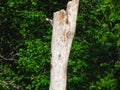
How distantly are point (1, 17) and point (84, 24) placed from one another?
2.63m

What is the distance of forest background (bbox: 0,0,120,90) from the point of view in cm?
1189

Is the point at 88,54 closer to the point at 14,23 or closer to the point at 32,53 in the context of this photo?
the point at 32,53

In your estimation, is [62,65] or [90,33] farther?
[90,33]

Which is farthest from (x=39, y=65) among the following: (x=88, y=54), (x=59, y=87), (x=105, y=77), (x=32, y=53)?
(x=59, y=87)

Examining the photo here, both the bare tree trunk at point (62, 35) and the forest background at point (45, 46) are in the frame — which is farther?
the forest background at point (45, 46)

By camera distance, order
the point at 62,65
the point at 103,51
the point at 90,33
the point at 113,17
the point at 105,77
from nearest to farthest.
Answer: the point at 62,65 → the point at 113,17 → the point at 105,77 → the point at 103,51 → the point at 90,33

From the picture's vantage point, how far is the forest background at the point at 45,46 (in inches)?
468

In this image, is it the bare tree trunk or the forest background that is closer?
the bare tree trunk

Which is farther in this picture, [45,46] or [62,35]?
[45,46]

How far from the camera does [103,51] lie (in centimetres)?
1205

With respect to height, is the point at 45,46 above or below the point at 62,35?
below

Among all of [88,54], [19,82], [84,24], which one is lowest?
[19,82]

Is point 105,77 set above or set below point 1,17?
below

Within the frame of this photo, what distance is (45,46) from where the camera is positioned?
12.6m
